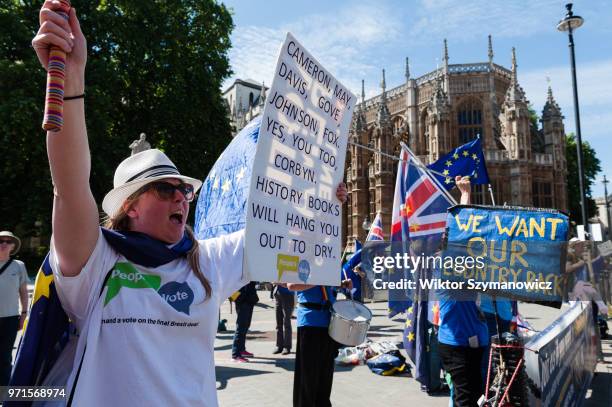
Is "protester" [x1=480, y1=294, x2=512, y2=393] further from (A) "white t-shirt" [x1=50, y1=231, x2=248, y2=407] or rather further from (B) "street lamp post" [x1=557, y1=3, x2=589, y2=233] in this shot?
(B) "street lamp post" [x1=557, y1=3, x2=589, y2=233]

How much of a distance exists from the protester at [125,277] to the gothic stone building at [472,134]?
Answer: 37955 mm

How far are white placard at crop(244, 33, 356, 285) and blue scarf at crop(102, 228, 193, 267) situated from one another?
486mm

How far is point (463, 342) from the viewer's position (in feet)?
13.5

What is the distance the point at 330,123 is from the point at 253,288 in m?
6.15

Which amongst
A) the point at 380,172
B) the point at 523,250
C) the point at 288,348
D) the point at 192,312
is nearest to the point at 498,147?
the point at 380,172

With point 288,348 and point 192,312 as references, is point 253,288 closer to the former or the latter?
point 288,348

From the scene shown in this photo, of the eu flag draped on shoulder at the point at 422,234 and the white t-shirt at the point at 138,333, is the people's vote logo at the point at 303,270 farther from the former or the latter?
the eu flag draped on shoulder at the point at 422,234

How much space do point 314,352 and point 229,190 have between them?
7.45 feet

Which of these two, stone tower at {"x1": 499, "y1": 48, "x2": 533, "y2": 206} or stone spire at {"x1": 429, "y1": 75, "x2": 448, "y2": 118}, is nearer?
stone tower at {"x1": 499, "y1": 48, "x2": 533, "y2": 206}

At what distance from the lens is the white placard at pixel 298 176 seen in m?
2.52

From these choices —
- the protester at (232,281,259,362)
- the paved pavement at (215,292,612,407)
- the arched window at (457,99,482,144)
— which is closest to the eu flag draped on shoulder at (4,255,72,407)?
the paved pavement at (215,292,612,407)

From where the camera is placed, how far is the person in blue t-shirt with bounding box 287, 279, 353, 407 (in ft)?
14.6

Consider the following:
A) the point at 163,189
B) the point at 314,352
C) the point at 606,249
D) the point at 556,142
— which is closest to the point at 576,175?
the point at 556,142

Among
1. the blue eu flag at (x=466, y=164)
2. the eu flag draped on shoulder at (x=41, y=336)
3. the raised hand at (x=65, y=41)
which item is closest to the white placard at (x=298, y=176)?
the eu flag draped on shoulder at (x=41, y=336)
